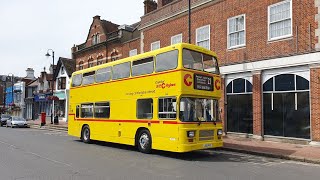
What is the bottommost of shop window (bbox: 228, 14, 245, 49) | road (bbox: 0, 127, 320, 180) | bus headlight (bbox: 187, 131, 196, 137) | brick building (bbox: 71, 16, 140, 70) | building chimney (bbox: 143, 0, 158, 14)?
road (bbox: 0, 127, 320, 180)

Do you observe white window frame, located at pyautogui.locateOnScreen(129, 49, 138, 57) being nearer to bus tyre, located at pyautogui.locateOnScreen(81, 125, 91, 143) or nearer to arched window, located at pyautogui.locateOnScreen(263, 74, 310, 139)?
bus tyre, located at pyautogui.locateOnScreen(81, 125, 91, 143)

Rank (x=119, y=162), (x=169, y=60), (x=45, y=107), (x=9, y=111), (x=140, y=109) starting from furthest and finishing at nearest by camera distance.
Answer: (x=9, y=111) < (x=45, y=107) < (x=140, y=109) < (x=169, y=60) < (x=119, y=162)

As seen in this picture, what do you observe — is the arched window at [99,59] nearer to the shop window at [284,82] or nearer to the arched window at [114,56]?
the arched window at [114,56]

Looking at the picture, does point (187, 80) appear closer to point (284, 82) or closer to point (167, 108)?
point (167, 108)

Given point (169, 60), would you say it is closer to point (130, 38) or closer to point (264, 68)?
point (264, 68)

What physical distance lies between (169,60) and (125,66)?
3185mm

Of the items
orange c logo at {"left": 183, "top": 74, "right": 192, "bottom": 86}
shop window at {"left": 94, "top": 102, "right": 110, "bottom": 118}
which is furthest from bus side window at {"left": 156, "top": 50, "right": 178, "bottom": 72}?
shop window at {"left": 94, "top": 102, "right": 110, "bottom": 118}

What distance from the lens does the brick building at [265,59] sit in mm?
15523

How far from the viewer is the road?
8.80 meters

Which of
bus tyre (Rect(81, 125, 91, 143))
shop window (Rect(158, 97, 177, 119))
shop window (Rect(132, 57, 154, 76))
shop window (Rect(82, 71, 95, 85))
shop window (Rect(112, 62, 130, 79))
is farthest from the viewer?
bus tyre (Rect(81, 125, 91, 143))

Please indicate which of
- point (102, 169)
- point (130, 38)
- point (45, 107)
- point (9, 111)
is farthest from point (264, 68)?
point (9, 111)

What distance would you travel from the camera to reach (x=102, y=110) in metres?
16.7

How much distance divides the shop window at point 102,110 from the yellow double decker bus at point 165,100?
0.17 ft

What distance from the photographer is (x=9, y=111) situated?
214 ft
